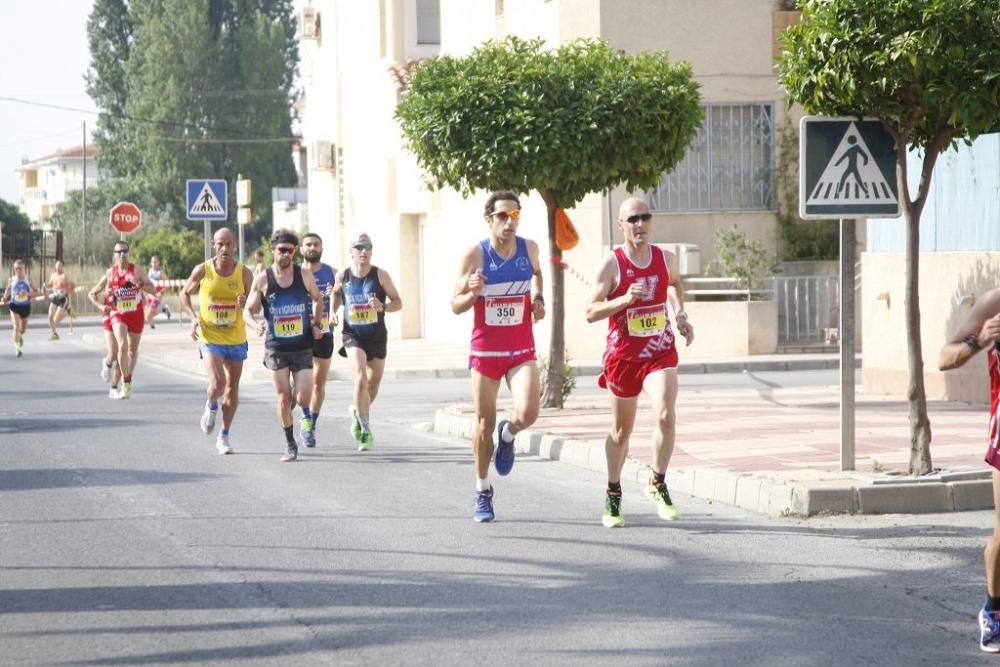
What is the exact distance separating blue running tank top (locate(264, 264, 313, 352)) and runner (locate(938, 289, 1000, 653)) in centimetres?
804

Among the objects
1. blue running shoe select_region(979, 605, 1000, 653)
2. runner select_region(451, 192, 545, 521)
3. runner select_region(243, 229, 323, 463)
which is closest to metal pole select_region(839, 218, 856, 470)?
runner select_region(451, 192, 545, 521)

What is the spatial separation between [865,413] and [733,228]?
10.7 metres

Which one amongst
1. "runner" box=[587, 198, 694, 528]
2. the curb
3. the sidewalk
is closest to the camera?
"runner" box=[587, 198, 694, 528]

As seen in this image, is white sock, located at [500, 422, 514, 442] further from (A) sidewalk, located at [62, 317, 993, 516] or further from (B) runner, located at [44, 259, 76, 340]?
(B) runner, located at [44, 259, 76, 340]

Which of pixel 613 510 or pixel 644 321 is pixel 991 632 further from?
pixel 644 321

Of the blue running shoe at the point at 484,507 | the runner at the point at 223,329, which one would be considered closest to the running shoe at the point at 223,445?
the runner at the point at 223,329

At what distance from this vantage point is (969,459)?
11.5 meters

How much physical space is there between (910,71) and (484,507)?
3.86 m

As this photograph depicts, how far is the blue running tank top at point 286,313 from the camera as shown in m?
13.5

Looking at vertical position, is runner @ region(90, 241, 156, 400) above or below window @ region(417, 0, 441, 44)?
below

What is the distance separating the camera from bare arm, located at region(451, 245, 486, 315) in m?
9.70

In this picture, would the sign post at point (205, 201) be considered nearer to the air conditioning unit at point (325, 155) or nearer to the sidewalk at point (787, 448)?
the sidewalk at point (787, 448)

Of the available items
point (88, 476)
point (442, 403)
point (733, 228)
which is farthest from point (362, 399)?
point (733, 228)

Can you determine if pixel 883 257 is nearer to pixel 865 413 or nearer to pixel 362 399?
pixel 865 413
